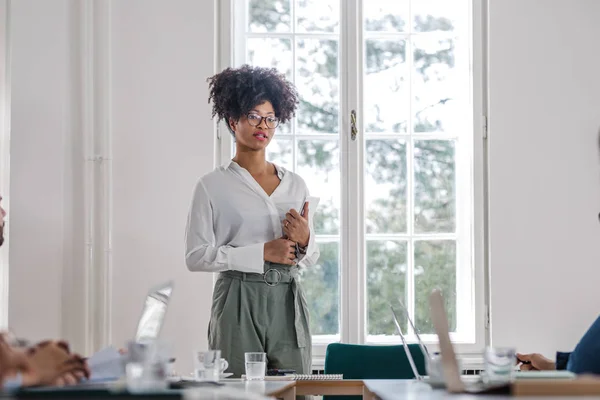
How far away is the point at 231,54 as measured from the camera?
14.1 feet

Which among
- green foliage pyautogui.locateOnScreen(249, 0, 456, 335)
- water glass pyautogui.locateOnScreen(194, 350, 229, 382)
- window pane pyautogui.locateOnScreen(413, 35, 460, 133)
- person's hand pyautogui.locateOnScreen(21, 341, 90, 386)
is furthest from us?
window pane pyautogui.locateOnScreen(413, 35, 460, 133)

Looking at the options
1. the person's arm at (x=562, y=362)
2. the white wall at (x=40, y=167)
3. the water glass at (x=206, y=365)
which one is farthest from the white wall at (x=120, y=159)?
the person's arm at (x=562, y=362)

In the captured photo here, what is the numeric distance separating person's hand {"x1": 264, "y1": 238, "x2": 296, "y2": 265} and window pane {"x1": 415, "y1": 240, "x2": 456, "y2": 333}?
4.24 feet

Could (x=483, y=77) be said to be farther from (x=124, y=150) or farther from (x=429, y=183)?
(x=124, y=150)

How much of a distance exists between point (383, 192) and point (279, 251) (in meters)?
1.26

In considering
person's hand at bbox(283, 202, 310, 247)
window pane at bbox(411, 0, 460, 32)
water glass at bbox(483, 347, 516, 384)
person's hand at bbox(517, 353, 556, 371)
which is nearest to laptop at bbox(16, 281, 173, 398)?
water glass at bbox(483, 347, 516, 384)

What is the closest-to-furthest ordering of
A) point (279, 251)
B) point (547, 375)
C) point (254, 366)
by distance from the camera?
point (547, 375) < point (254, 366) < point (279, 251)

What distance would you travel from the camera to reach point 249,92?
11.8ft

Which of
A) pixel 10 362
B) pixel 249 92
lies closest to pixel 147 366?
pixel 10 362

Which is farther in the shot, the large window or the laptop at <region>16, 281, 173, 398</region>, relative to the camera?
the large window

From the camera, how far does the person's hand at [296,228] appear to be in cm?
334

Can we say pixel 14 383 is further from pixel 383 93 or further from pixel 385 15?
pixel 385 15

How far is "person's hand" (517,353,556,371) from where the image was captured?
2.72 meters

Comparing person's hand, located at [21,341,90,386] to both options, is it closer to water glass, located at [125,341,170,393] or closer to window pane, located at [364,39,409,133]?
water glass, located at [125,341,170,393]
